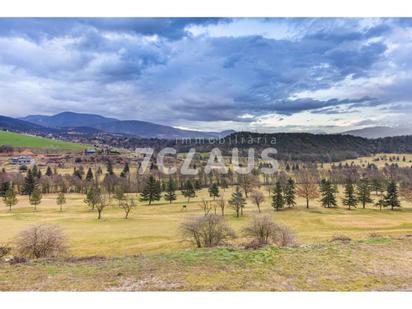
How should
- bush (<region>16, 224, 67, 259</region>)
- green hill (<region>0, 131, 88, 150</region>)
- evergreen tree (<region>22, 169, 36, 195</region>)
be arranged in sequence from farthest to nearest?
green hill (<region>0, 131, 88, 150</region>)
evergreen tree (<region>22, 169, 36, 195</region>)
bush (<region>16, 224, 67, 259</region>)

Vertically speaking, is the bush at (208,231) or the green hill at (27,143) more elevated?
the green hill at (27,143)

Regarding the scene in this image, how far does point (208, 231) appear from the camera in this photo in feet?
72.6

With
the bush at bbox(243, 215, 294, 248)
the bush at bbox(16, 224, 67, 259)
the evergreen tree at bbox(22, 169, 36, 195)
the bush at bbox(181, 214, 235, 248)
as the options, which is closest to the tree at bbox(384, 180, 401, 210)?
the bush at bbox(243, 215, 294, 248)

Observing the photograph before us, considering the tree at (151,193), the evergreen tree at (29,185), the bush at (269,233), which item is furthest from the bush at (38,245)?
the evergreen tree at (29,185)

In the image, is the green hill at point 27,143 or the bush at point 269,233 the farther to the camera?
the green hill at point 27,143

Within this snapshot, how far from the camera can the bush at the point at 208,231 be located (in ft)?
71.8

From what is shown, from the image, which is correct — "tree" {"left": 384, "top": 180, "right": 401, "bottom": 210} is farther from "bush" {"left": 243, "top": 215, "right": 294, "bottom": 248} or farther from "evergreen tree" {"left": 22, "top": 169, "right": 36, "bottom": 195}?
"evergreen tree" {"left": 22, "top": 169, "right": 36, "bottom": 195}

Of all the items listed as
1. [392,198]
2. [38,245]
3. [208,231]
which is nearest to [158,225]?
[208,231]

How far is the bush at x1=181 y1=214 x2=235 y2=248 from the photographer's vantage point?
21.9 m

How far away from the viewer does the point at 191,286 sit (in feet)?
35.7

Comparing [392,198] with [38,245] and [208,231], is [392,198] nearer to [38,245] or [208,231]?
[208,231]

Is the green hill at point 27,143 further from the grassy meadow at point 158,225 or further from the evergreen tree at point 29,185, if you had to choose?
the grassy meadow at point 158,225

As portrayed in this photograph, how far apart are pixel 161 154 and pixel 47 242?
128929mm

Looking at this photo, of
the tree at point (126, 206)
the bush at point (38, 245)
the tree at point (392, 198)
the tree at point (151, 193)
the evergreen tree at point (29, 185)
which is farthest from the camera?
the evergreen tree at point (29, 185)
